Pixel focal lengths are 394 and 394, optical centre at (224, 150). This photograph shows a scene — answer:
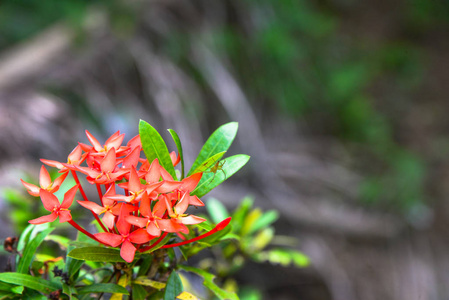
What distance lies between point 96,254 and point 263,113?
2307 millimetres

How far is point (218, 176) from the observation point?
558mm

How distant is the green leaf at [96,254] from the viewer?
0.50m

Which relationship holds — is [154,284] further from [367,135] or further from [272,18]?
[367,135]

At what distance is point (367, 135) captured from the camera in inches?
120

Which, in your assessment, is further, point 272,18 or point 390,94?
point 390,94

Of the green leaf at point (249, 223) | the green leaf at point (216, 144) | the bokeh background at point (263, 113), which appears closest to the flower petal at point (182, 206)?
the green leaf at point (216, 144)

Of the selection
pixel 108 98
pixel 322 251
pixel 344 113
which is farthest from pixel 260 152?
pixel 344 113

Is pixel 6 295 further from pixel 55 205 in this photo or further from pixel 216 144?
pixel 216 144

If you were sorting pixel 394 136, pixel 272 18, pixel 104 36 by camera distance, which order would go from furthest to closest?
pixel 394 136 → pixel 272 18 → pixel 104 36

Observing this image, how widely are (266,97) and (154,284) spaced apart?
2.20 metres

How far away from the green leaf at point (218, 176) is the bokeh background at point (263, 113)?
107 centimetres

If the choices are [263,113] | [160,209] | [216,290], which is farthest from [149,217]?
[263,113]

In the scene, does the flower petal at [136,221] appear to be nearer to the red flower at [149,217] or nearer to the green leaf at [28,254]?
the red flower at [149,217]

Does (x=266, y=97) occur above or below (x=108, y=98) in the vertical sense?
above
